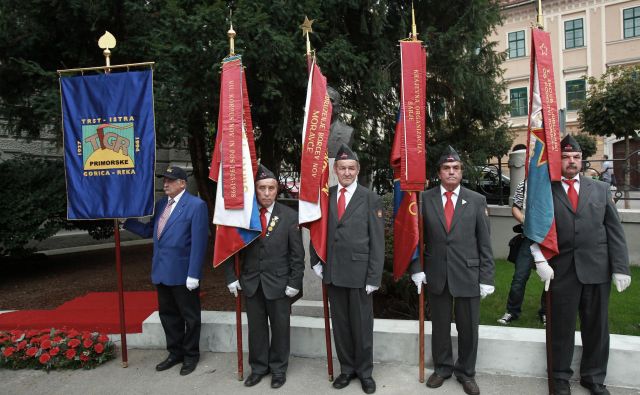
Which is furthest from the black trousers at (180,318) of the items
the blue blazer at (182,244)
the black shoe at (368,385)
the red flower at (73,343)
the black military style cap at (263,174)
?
the black shoe at (368,385)

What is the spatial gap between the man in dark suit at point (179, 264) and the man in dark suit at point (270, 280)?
1.26 ft

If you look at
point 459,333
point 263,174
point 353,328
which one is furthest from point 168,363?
point 459,333

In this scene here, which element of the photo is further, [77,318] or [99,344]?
[77,318]

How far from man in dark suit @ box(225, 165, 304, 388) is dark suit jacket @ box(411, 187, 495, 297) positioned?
1050mm

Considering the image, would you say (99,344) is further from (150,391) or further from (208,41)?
(208,41)

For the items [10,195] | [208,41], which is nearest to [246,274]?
[208,41]

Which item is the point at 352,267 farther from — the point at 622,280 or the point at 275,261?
the point at 622,280

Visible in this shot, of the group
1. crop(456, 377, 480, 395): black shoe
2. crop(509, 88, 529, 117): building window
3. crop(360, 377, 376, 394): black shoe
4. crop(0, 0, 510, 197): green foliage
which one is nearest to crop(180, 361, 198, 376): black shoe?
crop(360, 377, 376, 394): black shoe

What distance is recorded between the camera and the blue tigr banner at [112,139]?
4527mm

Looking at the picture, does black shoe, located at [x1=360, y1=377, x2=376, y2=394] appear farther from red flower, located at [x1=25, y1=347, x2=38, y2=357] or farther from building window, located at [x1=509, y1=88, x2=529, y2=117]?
building window, located at [x1=509, y1=88, x2=529, y2=117]

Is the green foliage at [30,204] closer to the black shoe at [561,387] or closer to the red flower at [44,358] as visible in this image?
the red flower at [44,358]

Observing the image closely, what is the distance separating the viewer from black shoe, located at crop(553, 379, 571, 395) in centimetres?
354

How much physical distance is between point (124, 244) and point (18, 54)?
6.62 m

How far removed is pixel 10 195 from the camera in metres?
7.79
